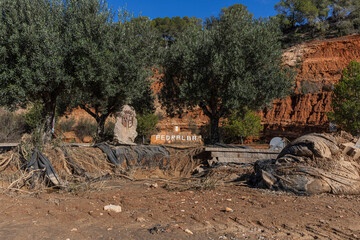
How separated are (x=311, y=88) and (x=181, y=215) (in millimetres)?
35113

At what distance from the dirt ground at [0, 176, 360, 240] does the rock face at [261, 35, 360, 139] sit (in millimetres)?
27919

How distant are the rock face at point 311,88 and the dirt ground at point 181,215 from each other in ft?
91.6

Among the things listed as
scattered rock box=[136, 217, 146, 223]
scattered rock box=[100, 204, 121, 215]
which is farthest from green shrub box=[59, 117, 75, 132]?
scattered rock box=[136, 217, 146, 223]

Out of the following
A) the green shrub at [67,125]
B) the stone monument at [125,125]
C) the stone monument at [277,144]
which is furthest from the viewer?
the green shrub at [67,125]

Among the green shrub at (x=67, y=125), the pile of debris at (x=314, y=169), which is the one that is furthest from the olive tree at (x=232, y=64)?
the green shrub at (x=67, y=125)

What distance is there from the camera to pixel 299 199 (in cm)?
564

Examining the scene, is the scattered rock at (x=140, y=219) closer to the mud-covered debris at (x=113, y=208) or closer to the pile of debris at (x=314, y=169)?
the mud-covered debris at (x=113, y=208)

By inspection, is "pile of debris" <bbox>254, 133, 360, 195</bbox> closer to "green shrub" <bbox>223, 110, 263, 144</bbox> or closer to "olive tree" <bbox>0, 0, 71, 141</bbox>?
"olive tree" <bbox>0, 0, 71, 141</bbox>

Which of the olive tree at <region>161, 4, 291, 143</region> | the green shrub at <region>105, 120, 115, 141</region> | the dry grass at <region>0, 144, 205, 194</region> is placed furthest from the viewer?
the green shrub at <region>105, 120, 115, 141</region>

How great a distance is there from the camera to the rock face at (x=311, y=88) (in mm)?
31848

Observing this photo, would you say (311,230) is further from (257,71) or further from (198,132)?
(198,132)

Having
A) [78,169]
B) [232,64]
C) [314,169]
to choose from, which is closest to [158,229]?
[314,169]

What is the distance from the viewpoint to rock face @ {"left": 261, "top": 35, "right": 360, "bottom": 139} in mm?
31848

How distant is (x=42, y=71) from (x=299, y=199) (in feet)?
28.9
